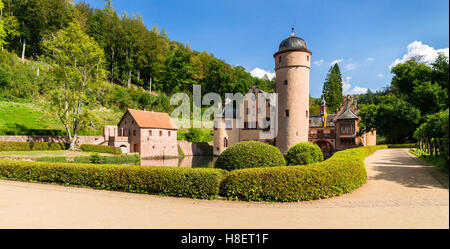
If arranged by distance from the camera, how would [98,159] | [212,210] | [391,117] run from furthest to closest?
[391,117], [98,159], [212,210]

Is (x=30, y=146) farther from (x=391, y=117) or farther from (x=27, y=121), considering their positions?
(x=391, y=117)

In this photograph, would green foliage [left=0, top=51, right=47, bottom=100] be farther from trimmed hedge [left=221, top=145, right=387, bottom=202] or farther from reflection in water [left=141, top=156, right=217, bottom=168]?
trimmed hedge [left=221, top=145, right=387, bottom=202]

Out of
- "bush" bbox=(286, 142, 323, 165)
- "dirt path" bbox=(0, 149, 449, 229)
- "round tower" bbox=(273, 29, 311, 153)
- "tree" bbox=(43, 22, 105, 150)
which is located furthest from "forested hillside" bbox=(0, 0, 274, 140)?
"bush" bbox=(286, 142, 323, 165)

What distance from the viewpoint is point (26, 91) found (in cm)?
3897

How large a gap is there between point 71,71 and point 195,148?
2185cm

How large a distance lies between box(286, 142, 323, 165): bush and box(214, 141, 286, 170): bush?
6.56 metres

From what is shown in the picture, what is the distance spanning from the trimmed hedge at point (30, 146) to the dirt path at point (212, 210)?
62.4ft

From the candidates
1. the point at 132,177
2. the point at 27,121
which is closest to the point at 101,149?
the point at 27,121

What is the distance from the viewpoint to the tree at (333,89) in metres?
59.4

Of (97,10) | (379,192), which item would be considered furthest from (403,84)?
(97,10)

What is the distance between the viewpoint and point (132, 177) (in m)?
9.58

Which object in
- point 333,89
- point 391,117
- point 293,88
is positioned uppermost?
point 333,89

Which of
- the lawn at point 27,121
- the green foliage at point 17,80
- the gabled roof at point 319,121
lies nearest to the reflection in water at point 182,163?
the lawn at point 27,121

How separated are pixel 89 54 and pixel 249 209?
30266 millimetres
